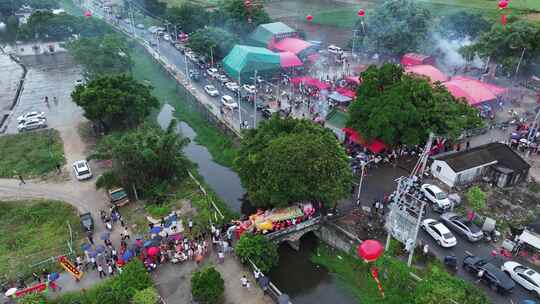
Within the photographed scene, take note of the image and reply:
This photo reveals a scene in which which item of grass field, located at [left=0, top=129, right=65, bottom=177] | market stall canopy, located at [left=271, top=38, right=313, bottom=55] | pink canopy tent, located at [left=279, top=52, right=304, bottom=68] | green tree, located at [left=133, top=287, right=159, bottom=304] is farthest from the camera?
market stall canopy, located at [left=271, top=38, right=313, bottom=55]

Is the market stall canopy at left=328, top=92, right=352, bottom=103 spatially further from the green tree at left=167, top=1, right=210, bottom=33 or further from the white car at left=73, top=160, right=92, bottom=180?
the green tree at left=167, top=1, right=210, bottom=33

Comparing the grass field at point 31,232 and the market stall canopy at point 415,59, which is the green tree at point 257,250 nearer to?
the grass field at point 31,232

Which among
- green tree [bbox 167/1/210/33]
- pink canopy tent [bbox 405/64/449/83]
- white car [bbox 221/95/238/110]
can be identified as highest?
green tree [bbox 167/1/210/33]

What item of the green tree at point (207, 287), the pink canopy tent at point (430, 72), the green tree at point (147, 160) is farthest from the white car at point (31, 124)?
the pink canopy tent at point (430, 72)

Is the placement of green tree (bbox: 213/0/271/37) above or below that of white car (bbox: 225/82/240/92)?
above

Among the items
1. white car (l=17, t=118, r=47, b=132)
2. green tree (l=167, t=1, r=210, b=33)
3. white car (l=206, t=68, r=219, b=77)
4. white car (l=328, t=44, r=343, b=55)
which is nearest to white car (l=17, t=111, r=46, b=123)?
white car (l=17, t=118, r=47, b=132)
